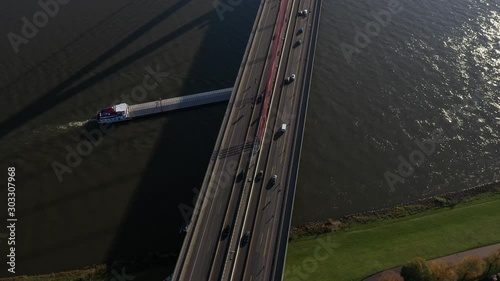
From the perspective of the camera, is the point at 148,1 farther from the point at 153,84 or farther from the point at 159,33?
the point at 153,84

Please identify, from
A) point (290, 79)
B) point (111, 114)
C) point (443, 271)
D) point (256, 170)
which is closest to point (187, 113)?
point (111, 114)

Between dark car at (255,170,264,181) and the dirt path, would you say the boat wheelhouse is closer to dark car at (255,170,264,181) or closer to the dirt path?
dark car at (255,170,264,181)

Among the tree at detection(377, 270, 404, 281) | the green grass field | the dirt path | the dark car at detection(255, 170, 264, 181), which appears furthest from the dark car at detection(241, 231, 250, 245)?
the dirt path

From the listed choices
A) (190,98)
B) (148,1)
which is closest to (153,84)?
(190,98)

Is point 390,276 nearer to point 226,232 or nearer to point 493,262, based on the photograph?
point 493,262

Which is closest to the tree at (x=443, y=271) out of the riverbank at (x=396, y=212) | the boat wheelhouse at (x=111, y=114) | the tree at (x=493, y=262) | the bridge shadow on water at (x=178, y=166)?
the tree at (x=493, y=262)
